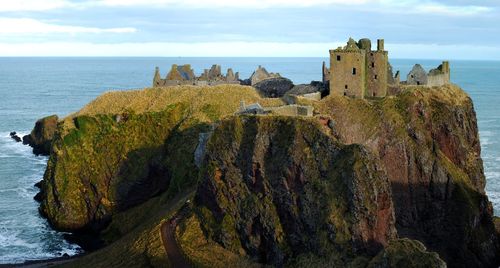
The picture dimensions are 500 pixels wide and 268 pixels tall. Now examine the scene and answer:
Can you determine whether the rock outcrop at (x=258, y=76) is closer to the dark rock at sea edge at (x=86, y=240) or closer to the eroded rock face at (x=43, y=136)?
the dark rock at sea edge at (x=86, y=240)

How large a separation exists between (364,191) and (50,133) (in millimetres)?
91922

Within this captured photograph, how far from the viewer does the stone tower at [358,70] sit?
81188 millimetres

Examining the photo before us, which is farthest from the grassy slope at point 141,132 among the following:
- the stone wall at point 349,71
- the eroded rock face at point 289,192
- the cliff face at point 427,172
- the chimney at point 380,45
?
the eroded rock face at point 289,192

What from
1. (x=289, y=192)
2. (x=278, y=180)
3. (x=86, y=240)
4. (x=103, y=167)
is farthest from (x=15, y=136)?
(x=289, y=192)

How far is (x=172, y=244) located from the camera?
6456 cm

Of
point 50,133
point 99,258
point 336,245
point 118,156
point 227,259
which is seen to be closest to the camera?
point 336,245

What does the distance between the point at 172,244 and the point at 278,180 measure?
12.6m

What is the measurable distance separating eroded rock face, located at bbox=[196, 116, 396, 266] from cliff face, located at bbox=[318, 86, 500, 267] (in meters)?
11.6

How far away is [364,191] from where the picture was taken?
188ft

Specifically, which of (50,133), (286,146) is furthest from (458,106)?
(50,133)

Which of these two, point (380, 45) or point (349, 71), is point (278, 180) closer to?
point (349, 71)

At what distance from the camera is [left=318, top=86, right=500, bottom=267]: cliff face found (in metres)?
74.2

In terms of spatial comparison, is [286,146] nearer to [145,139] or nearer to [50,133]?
[145,139]

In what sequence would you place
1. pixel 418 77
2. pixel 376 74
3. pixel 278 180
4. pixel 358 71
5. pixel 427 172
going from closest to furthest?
pixel 278 180
pixel 427 172
pixel 358 71
pixel 376 74
pixel 418 77
